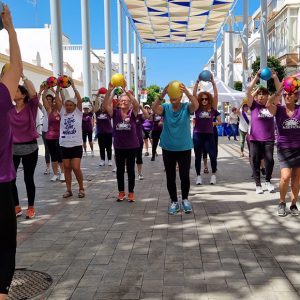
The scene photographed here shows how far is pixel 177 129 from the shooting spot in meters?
5.98

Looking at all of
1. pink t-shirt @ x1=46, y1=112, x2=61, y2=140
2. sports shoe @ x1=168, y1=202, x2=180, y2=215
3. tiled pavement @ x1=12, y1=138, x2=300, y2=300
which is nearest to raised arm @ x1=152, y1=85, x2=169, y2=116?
sports shoe @ x1=168, y1=202, x2=180, y2=215

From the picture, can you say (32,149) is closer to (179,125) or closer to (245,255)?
(179,125)

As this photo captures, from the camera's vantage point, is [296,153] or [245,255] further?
[296,153]

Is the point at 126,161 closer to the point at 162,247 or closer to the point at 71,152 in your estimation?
the point at 71,152

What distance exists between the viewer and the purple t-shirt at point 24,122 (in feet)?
18.9

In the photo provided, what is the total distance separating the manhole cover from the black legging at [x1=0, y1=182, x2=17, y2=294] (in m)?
0.96

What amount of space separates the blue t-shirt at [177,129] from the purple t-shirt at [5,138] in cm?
353

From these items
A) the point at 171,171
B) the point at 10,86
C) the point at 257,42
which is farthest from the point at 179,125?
the point at 257,42

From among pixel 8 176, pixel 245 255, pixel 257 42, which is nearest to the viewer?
pixel 8 176

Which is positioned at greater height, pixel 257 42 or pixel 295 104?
pixel 257 42

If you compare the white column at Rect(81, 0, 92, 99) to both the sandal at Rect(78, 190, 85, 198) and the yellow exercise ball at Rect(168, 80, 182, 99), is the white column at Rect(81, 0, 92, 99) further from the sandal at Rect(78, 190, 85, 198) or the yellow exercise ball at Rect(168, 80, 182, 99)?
the yellow exercise ball at Rect(168, 80, 182, 99)

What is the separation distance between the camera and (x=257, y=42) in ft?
144

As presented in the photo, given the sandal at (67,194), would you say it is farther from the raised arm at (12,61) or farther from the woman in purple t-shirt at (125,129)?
the raised arm at (12,61)

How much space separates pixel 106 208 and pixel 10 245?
3.97m
